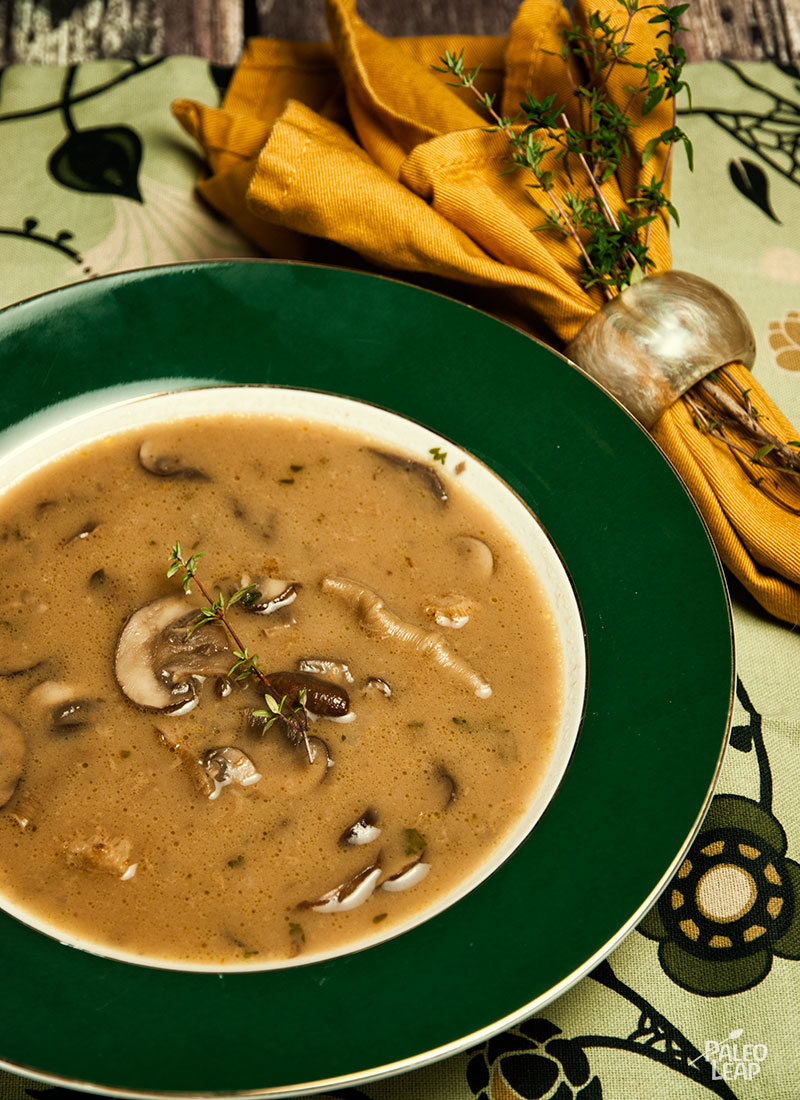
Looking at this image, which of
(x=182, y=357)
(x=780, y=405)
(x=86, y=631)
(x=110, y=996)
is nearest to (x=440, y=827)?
(x=110, y=996)

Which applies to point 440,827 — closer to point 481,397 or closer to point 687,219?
point 481,397

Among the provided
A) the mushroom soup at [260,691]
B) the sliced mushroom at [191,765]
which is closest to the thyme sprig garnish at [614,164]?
the mushroom soup at [260,691]

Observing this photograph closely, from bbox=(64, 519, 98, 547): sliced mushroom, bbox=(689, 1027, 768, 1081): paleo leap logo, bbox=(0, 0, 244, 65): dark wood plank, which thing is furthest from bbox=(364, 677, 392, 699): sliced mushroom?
bbox=(0, 0, 244, 65): dark wood plank

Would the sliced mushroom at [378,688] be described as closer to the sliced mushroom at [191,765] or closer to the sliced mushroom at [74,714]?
the sliced mushroom at [191,765]

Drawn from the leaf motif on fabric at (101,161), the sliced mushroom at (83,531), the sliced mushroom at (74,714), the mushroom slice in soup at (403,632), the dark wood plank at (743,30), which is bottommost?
the sliced mushroom at (74,714)

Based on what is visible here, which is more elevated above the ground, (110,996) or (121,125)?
(121,125)

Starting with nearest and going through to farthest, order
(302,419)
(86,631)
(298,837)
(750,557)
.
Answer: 1. (298,837)
2. (86,631)
3. (750,557)
4. (302,419)

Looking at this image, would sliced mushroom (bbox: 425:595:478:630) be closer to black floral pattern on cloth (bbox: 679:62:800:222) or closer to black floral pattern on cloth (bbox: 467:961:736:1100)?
black floral pattern on cloth (bbox: 467:961:736:1100)
